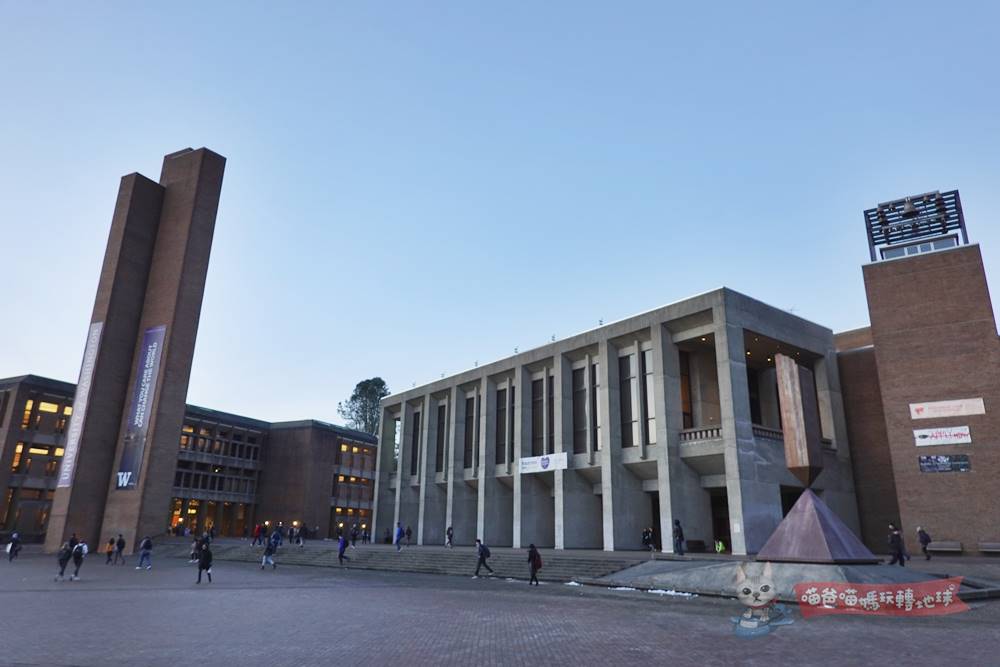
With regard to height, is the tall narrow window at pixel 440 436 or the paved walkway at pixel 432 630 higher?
the tall narrow window at pixel 440 436

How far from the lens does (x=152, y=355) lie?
46.2m

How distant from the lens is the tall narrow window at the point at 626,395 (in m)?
36.5

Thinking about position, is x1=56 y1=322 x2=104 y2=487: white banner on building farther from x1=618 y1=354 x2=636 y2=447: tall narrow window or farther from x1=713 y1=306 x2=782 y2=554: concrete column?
x1=713 y1=306 x2=782 y2=554: concrete column

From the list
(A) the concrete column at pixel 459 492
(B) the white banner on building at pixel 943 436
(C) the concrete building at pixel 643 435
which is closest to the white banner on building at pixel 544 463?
(C) the concrete building at pixel 643 435

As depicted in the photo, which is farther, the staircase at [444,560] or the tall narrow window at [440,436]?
the tall narrow window at [440,436]

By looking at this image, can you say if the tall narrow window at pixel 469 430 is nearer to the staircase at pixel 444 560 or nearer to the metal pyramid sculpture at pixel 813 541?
the staircase at pixel 444 560

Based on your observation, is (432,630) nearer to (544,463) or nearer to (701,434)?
(701,434)

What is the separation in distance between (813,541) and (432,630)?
11642 mm

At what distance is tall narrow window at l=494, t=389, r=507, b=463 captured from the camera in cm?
4576

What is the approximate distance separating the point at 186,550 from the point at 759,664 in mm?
41788

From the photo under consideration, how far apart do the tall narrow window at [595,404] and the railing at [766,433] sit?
30.2 ft

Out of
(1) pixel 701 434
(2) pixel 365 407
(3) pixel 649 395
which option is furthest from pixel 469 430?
(2) pixel 365 407

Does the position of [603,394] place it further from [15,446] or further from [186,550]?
[15,446]

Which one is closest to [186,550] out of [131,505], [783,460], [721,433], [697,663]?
[131,505]
